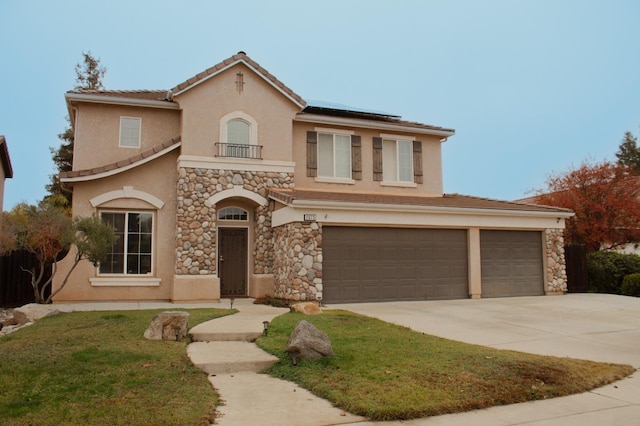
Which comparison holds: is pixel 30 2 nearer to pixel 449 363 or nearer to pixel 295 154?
pixel 295 154

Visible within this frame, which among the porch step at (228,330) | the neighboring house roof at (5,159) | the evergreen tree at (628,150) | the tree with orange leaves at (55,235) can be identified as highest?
the evergreen tree at (628,150)

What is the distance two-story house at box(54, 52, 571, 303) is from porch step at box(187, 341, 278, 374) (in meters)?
6.42

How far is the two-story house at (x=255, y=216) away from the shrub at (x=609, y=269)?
8.88ft

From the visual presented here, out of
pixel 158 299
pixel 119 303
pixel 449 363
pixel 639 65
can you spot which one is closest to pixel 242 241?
pixel 158 299

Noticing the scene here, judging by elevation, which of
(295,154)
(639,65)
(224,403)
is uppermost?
(639,65)

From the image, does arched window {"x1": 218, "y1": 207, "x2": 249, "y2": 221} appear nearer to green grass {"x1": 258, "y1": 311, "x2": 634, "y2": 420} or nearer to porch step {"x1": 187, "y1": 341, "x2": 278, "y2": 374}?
porch step {"x1": 187, "y1": 341, "x2": 278, "y2": 374}

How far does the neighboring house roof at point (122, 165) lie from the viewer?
1587cm

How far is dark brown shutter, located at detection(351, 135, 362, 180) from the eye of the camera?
19.7 m

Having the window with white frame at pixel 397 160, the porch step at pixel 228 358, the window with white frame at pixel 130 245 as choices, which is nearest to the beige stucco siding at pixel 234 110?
the window with white frame at pixel 130 245

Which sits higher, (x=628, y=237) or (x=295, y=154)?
(x=295, y=154)

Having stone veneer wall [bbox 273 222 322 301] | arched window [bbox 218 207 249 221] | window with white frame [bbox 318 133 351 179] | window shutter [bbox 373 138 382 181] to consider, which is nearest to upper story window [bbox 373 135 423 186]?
window shutter [bbox 373 138 382 181]

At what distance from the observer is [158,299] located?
54.7 ft

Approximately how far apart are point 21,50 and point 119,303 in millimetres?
10590

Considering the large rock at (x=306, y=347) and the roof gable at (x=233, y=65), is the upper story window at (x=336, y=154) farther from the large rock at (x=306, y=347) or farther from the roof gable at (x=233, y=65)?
the large rock at (x=306, y=347)
